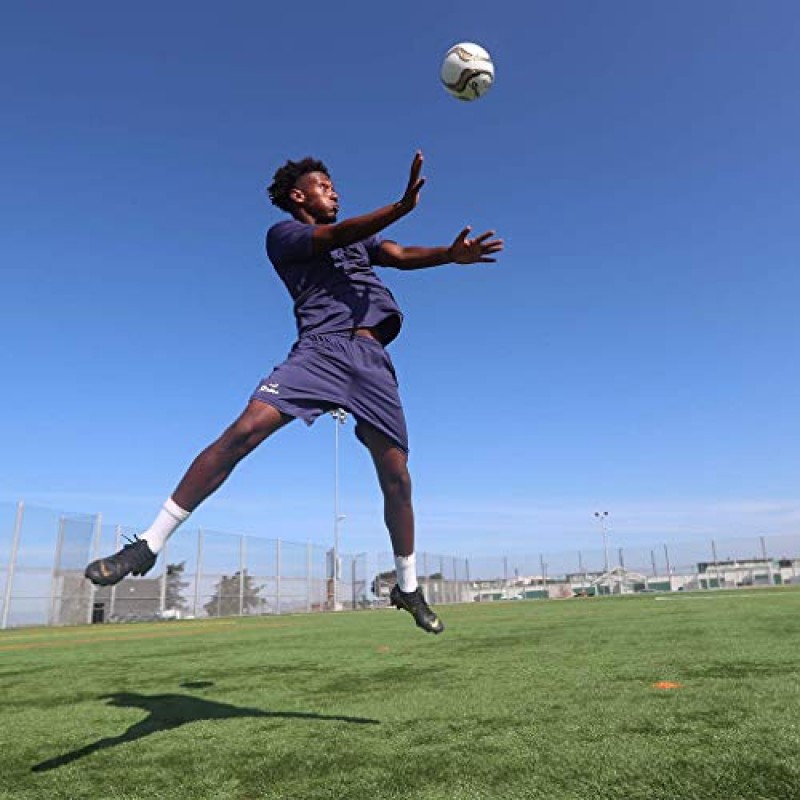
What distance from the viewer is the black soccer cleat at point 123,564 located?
8.28 feet

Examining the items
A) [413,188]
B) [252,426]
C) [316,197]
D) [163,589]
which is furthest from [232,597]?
[413,188]

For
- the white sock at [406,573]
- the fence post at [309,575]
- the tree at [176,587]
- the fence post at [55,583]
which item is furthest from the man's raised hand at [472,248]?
the fence post at [309,575]

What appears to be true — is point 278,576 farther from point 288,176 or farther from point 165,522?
point 165,522

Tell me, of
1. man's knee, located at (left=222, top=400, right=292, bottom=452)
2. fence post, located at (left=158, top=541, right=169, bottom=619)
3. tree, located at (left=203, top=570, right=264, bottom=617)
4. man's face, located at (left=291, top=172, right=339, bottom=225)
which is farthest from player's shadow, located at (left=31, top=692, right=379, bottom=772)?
tree, located at (left=203, top=570, right=264, bottom=617)

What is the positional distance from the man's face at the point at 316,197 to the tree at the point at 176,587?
85.8 ft

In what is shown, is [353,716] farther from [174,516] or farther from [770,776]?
[770,776]

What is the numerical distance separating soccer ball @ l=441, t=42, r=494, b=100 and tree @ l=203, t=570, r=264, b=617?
26.9 meters

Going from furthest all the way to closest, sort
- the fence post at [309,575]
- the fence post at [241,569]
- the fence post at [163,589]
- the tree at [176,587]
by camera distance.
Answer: the fence post at [309,575], the fence post at [241,569], the tree at [176,587], the fence post at [163,589]

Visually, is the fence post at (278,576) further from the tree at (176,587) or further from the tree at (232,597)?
the tree at (176,587)

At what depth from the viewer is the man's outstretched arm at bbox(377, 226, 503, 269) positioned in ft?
11.8

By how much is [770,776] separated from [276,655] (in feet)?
16.7

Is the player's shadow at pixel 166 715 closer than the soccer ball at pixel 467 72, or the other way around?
the player's shadow at pixel 166 715

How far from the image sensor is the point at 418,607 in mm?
3545

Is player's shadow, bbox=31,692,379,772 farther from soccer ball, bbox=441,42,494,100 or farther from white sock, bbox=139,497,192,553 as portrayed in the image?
soccer ball, bbox=441,42,494,100
